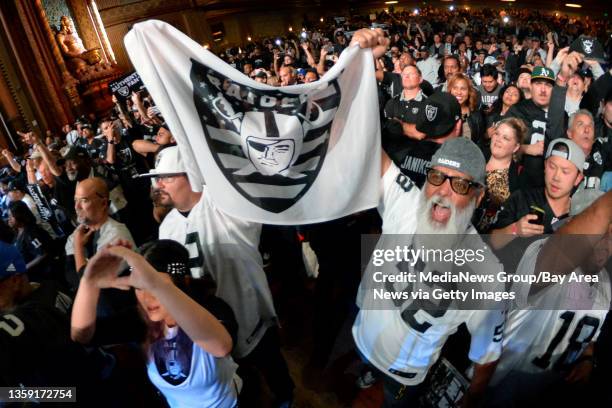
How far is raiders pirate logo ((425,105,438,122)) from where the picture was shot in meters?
3.37

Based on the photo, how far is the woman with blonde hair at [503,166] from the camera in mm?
3143

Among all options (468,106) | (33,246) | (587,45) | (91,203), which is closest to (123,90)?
(33,246)

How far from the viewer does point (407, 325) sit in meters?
2.14

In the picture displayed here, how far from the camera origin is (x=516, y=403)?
2.33 meters

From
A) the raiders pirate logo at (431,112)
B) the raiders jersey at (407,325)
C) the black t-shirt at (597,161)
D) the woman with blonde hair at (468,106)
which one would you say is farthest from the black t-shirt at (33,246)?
the black t-shirt at (597,161)

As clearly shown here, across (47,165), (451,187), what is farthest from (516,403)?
(47,165)

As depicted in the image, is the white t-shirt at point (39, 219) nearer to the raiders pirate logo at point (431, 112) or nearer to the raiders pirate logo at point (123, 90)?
the raiders pirate logo at point (123, 90)

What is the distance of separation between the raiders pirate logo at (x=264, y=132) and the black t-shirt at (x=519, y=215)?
52.6 inches

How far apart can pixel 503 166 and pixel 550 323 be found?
1.68m

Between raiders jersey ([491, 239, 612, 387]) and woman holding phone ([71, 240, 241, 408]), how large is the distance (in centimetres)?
154

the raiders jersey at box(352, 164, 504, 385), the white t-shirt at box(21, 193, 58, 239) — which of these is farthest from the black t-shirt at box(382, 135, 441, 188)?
the white t-shirt at box(21, 193, 58, 239)

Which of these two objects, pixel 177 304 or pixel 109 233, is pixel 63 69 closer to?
pixel 109 233

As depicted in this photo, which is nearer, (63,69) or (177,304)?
(177,304)

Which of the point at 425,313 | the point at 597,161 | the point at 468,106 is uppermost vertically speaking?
the point at 468,106
